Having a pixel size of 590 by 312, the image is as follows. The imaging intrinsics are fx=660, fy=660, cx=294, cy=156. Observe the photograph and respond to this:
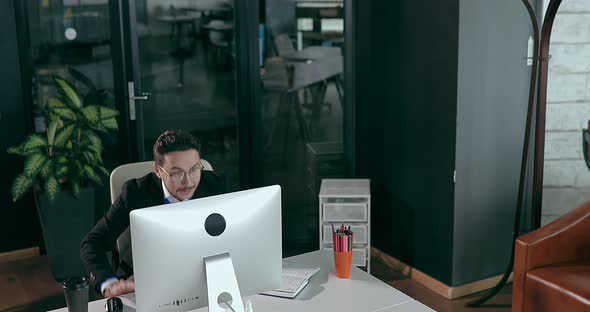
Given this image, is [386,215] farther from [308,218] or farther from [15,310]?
[15,310]

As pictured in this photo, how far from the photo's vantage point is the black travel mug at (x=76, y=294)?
183cm

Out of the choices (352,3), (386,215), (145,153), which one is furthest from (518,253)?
(145,153)

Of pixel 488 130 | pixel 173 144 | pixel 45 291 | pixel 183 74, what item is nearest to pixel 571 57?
pixel 488 130

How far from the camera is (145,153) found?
4410 millimetres

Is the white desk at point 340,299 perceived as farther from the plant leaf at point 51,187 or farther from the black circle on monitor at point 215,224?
the plant leaf at point 51,187

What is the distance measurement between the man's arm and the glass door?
1841 millimetres

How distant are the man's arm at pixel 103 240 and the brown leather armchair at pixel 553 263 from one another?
71.1 inches

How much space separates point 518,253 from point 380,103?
1.56 meters

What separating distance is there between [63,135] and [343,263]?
2261 mm

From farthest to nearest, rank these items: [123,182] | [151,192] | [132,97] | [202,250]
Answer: [132,97], [123,182], [151,192], [202,250]

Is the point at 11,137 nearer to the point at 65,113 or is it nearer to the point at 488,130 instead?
the point at 65,113

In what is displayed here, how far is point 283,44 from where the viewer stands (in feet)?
14.3

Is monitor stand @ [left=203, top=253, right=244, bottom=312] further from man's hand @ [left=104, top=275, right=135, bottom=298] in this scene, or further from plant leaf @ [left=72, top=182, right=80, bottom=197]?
plant leaf @ [left=72, top=182, right=80, bottom=197]

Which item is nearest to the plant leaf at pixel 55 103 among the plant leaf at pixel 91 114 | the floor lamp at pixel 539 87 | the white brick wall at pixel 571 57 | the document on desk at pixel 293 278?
the plant leaf at pixel 91 114
